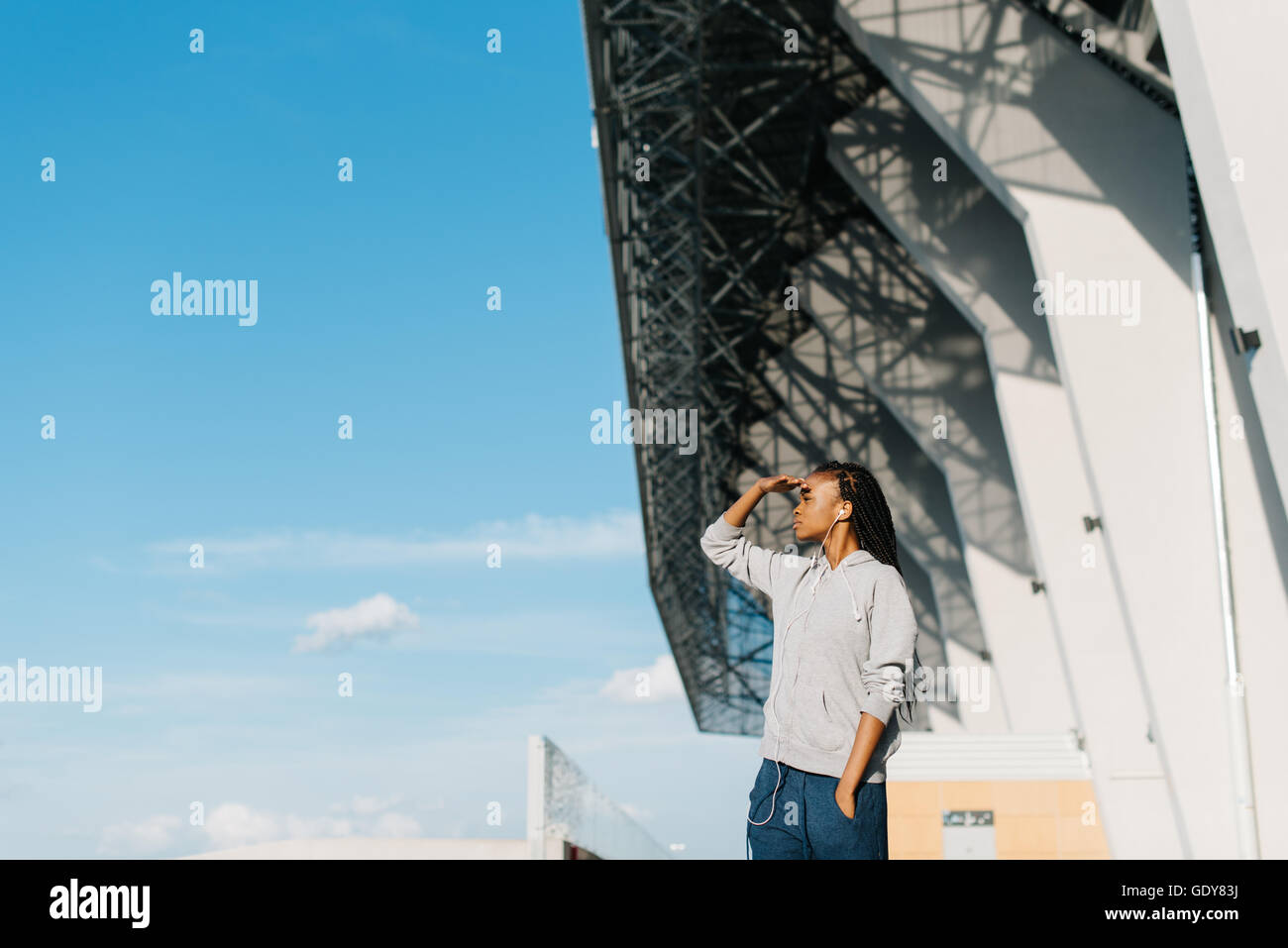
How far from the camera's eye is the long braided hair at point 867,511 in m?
3.63

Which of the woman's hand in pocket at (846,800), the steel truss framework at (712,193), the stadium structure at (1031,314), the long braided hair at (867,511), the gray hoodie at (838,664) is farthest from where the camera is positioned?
the steel truss framework at (712,193)

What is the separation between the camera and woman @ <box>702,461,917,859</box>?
319cm

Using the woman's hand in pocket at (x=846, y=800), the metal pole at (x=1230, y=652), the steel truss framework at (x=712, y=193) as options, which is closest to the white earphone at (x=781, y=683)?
the woman's hand in pocket at (x=846, y=800)

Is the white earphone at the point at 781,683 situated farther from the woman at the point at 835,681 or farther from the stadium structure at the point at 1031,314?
the stadium structure at the point at 1031,314

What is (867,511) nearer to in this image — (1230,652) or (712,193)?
(1230,652)

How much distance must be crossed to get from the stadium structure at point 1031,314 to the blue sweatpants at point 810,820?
6.25 metres

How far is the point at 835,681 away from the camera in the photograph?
134 inches

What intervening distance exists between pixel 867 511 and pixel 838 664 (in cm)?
52

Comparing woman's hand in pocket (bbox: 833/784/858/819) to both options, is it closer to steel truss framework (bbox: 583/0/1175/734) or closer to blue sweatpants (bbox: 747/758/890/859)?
blue sweatpants (bbox: 747/758/890/859)

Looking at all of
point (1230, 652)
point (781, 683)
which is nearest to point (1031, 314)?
point (1230, 652)

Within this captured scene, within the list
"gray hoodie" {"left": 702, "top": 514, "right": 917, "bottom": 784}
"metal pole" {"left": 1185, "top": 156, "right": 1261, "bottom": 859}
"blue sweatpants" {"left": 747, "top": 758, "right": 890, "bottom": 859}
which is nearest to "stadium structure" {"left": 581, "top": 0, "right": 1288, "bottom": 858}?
"metal pole" {"left": 1185, "top": 156, "right": 1261, "bottom": 859}
